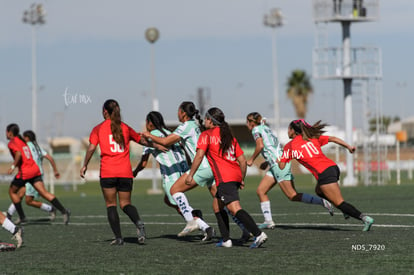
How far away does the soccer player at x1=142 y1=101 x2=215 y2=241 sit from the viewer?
40.2ft

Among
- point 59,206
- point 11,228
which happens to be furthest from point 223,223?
point 59,206

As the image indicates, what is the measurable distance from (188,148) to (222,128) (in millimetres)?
1362

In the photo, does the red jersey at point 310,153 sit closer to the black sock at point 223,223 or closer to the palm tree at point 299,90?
the black sock at point 223,223

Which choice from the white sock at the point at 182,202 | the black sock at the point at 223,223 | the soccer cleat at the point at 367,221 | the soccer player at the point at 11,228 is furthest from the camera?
the soccer cleat at the point at 367,221

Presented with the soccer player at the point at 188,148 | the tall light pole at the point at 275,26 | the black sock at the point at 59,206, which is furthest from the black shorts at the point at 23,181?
the tall light pole at the point at 275,26

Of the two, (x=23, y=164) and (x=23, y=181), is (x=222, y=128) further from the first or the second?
(x=23, y=181)

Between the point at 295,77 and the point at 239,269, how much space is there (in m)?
88.4

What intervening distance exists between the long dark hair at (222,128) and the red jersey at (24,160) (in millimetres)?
7264

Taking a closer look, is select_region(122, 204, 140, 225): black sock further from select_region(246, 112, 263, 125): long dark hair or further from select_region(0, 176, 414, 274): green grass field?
select_region(246, 112, 263, 125): long dark hair

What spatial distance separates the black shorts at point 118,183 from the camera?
12.1 meters

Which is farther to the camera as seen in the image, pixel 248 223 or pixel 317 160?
pixel 317 160

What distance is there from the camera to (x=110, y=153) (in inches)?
477

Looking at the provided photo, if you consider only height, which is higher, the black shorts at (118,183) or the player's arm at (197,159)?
the player's arm at (197,159)

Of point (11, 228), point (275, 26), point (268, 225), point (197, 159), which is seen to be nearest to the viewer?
point (197, 159)
